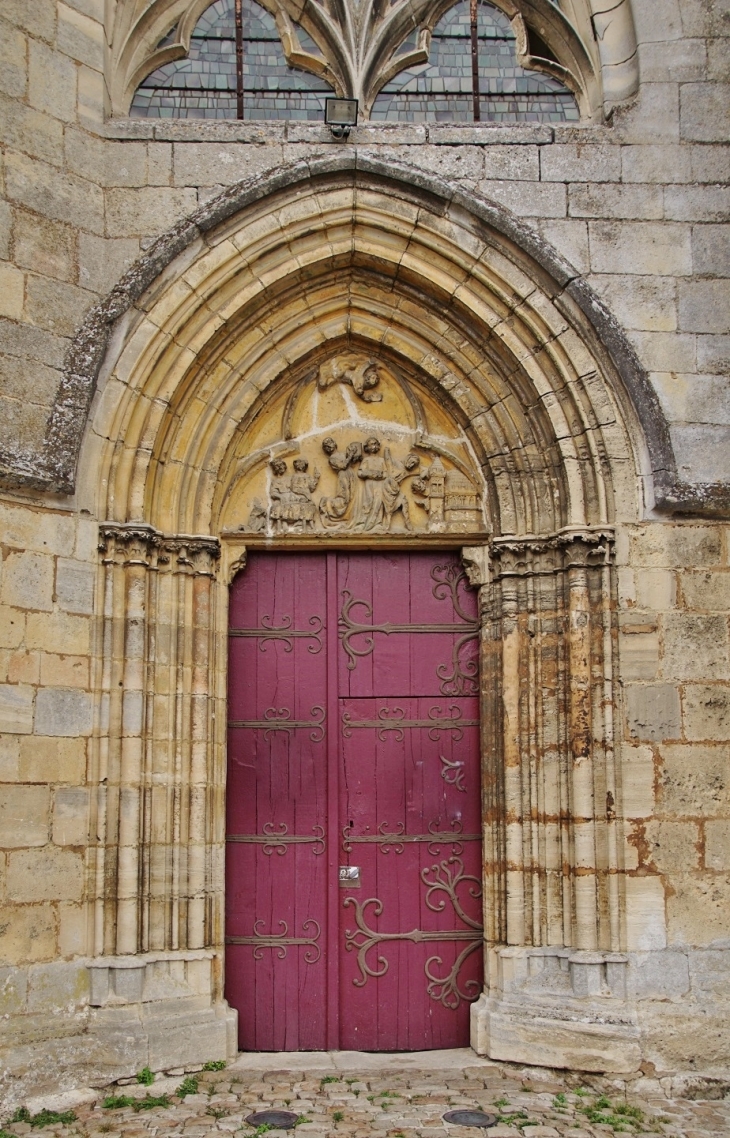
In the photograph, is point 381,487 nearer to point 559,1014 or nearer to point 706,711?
point 706,711

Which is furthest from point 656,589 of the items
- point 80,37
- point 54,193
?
point 80,37

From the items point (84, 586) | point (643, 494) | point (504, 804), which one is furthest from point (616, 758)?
point (84, 586)

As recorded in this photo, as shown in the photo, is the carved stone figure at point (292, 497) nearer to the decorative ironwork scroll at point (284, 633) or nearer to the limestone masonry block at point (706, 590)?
the decorative ironwork scroll at point (284, 633)

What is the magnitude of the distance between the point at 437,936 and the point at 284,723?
1359mm

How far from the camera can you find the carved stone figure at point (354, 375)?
649 centimetres

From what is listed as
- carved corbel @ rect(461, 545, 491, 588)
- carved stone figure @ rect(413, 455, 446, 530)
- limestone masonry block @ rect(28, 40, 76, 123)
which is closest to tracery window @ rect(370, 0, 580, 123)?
limestone masonry block @ rect(28, 40, 76, 123)

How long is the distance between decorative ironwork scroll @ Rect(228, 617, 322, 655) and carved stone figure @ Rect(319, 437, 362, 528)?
0.56 meters

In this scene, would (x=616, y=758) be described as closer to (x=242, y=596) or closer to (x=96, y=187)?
(x=242, y=596)

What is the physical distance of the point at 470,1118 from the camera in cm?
500

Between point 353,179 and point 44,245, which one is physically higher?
point 353,179

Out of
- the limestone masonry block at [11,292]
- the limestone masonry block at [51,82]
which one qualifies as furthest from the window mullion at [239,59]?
the limestone masonry block at [11,292]

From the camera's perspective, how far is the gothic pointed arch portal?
567 centimetres

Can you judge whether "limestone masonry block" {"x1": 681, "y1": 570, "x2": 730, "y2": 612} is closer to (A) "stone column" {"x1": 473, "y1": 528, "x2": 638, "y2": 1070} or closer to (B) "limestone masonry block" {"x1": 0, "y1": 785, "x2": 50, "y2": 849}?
(A) "stone column" {"x1": 473, "y1": 528, "x2": 638, "y2": 1070}

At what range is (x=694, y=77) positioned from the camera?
615cm
